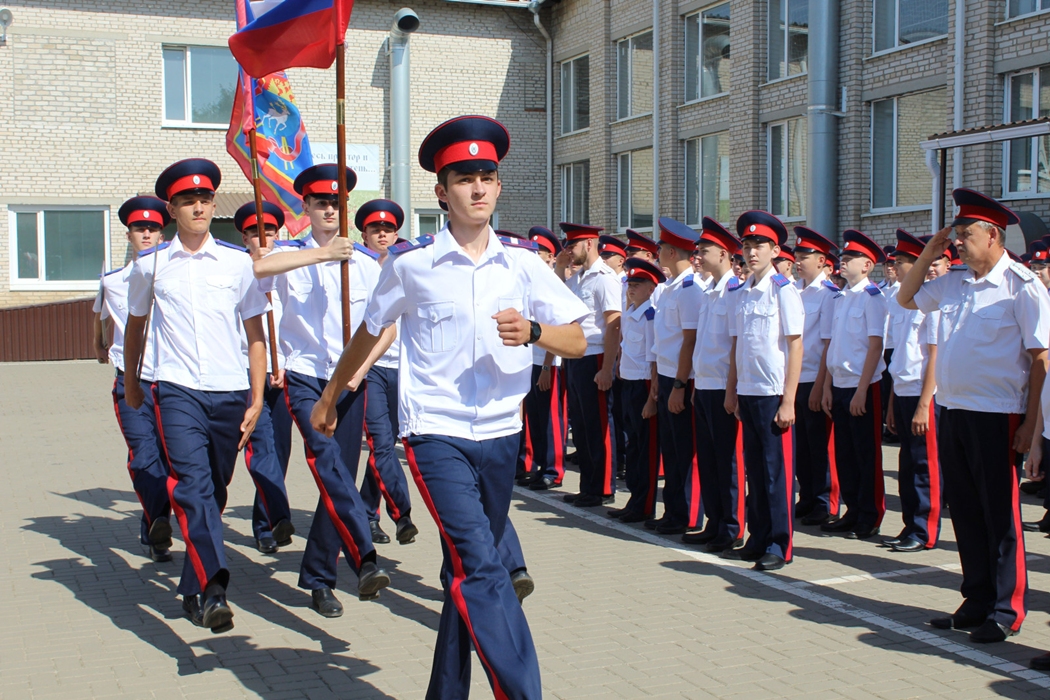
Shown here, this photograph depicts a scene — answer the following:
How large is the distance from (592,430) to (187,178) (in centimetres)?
414

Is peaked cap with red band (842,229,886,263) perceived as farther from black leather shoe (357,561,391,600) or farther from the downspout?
the downspout

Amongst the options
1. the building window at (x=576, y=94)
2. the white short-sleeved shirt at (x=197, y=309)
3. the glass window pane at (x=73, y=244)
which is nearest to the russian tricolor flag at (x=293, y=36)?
the white short-sleeved shirt at (x=197, y=309)

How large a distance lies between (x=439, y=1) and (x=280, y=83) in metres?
20.5

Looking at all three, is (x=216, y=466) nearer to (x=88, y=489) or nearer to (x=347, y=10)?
(x=347, y=10)

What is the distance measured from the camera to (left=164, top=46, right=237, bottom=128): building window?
2538 cm

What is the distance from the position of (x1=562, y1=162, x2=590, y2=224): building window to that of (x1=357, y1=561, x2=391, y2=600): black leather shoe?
2208cm

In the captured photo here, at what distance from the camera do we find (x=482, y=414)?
384 centimetres

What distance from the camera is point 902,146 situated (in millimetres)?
17188

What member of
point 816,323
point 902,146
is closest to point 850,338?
point 816,323

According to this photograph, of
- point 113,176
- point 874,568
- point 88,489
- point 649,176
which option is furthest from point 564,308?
point 113,176

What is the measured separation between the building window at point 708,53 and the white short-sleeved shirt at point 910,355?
14297 mm

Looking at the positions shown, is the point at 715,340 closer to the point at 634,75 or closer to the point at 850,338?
the point at 850,338

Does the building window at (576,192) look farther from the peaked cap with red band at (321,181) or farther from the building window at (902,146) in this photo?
the peaked cap with red band at (321,181)

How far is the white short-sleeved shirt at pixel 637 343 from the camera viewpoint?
8.32 metres
